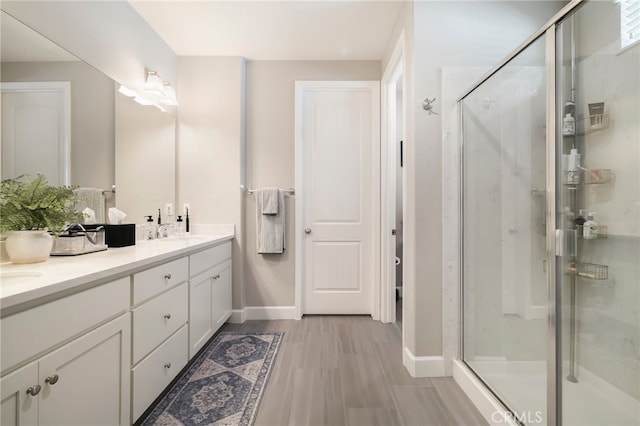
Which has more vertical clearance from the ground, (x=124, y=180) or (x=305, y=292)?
(x=124, y=180)

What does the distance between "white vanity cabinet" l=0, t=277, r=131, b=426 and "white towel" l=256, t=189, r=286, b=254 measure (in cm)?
148

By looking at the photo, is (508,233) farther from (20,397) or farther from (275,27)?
(275,27)

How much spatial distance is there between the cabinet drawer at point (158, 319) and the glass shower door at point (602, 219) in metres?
1.91

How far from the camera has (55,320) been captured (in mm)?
923

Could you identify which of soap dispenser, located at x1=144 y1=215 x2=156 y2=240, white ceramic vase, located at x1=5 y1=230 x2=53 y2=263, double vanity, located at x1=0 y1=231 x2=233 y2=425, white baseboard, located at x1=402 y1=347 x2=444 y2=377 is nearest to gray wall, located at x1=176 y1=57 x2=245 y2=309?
soap dispenser, located at x1=144 y1=215 x2=156 y2=240

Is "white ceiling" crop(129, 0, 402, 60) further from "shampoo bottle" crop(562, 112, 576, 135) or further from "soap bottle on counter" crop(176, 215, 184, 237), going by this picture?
"soap bottle on counter" crop(176, 215, 184, 237)

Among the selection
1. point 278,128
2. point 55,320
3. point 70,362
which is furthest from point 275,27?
point 70,362

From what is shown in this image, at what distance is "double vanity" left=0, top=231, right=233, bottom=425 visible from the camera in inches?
32.6

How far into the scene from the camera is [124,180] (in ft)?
6.71

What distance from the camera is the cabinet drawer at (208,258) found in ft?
6.24

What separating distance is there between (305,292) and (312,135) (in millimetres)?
1574

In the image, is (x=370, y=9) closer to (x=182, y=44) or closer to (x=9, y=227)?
(x=182, y=44)

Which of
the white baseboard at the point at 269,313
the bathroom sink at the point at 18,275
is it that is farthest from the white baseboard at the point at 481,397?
the bathroom sink at the point at 18,275

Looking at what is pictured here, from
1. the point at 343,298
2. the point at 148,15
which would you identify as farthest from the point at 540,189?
the point at 148,15
